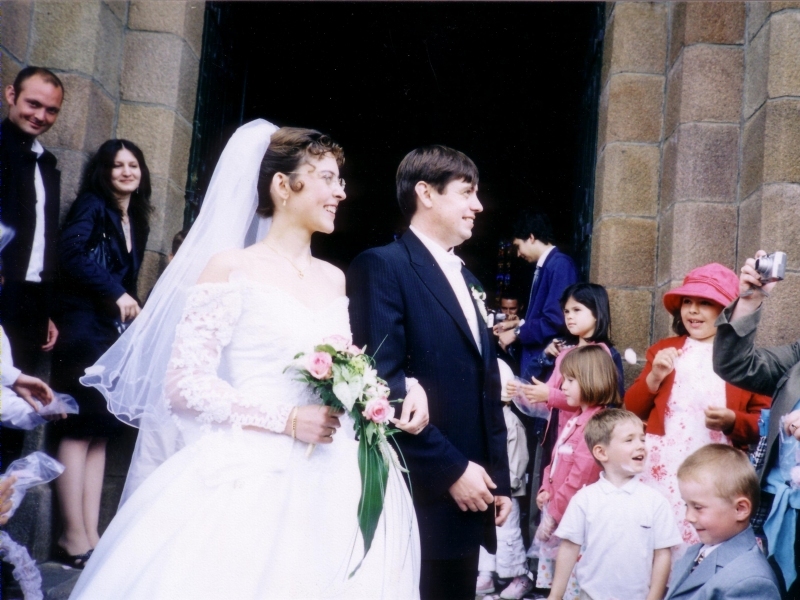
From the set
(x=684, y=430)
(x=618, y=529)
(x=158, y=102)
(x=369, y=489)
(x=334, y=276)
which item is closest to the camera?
(x=369, y=489)

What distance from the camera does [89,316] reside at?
4188 mm

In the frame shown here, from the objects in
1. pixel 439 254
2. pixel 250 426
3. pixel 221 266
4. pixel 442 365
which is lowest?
pixel 250 426

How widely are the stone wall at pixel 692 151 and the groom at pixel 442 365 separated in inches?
74.1

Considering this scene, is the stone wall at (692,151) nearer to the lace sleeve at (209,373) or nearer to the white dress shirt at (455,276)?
the white dress shirt at (455,276)

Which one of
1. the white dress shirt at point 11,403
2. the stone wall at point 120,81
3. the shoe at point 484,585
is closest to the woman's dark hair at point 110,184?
the stone wall at point 120,81

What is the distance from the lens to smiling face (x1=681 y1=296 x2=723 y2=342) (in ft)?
12.7

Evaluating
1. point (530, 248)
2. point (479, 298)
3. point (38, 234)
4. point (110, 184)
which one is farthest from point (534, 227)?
point (38, 234)

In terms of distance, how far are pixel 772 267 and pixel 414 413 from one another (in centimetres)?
132

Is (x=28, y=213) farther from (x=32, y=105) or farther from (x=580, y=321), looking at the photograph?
(x=580, y=321)

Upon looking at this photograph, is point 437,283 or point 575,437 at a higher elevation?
point 437,283

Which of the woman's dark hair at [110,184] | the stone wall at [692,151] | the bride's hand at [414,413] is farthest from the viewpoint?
the woman's dark hair at [110,184]

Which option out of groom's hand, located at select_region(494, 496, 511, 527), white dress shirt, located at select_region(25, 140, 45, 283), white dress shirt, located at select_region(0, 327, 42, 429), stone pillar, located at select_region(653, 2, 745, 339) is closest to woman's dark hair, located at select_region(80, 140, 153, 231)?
white dress shirt, located at select_region(25, 140, 45, 283)

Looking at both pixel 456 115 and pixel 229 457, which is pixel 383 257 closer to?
pixel 229 457

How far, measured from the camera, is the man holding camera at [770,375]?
9.11ft
